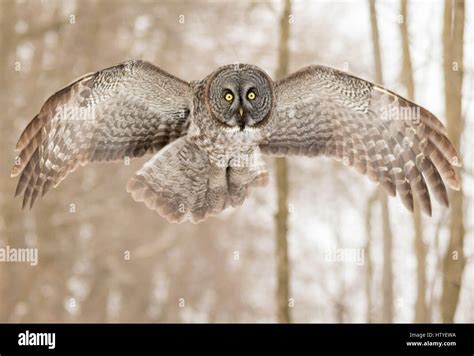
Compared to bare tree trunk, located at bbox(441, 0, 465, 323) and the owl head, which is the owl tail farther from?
bare tree trunk, located at bbox(441, 0, 465, 323)

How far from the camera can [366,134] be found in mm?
7152

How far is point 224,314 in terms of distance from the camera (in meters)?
19.0

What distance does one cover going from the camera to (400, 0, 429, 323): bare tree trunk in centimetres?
815

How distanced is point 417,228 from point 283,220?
1385 mm

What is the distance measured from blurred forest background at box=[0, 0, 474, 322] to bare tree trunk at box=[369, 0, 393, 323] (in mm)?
14

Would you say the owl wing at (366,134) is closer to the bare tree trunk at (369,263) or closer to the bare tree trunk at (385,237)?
the bare tree trunk at (385,237)

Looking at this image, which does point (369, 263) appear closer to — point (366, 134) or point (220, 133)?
point (366, 134)

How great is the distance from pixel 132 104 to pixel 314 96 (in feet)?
5.12

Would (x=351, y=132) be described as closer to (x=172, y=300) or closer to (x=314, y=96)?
(x=314, y=96)

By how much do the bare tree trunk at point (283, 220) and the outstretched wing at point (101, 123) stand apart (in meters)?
1.97

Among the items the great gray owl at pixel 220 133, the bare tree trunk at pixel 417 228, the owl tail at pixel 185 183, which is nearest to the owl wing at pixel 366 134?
the great gray owl at pixel 220 133

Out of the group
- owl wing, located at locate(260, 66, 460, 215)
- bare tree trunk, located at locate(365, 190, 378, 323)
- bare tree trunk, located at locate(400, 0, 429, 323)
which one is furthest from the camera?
bare tree trunk, located at locate(365, 190, 378, 323)

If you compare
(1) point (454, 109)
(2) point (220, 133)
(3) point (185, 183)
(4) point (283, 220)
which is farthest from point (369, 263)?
(2) point (220, 133)

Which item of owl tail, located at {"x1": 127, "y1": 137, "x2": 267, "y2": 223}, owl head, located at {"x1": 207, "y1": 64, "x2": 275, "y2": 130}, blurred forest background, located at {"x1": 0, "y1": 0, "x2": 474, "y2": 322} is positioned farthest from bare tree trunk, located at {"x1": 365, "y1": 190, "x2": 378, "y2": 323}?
owl head, located at {"x1": 207, "y1": 64, "x2": 275, "y2": 130}
